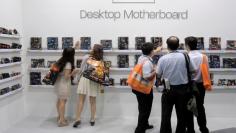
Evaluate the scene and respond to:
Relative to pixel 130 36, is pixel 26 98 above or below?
below

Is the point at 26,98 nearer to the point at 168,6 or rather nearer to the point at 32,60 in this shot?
the point at 32,60

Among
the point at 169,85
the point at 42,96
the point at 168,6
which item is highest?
the point at 168,6

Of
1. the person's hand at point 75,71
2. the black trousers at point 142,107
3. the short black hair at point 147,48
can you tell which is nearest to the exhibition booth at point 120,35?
the person's hand at point 75,71

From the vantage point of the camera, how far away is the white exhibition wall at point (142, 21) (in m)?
6.39

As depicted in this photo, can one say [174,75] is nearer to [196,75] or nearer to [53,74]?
[196,75]

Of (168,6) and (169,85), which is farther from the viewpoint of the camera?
(168,6)

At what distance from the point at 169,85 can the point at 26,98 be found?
335cm

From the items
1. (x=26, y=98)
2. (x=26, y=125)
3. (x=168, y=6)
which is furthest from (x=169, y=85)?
(x=26, y=98)

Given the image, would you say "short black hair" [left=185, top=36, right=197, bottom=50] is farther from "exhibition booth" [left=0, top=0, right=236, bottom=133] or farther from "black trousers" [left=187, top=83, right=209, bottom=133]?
"exhibition booth" [left=0, top=0, right=236, bottom=133]

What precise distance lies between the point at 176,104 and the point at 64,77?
2.15m

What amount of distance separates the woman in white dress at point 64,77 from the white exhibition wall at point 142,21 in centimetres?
87

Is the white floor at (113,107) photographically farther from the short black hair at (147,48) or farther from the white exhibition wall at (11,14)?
the short black hair at (147,48)

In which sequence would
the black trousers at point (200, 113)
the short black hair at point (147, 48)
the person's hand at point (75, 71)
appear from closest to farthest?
the black trousers at point (200, 113) → the short black hair at point (147, 48) → the person's hand at point (75, 71)

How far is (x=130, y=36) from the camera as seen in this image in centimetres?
643
